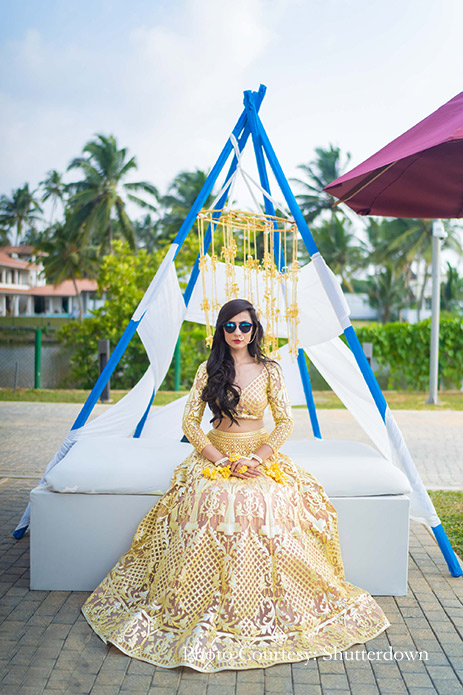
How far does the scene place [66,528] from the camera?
11.0ft

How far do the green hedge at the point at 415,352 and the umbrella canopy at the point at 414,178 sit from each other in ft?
26.1

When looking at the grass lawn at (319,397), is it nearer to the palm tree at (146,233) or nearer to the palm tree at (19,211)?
the palm tree at (146,233)

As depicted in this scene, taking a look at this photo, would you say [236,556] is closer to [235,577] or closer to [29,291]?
[235,577]

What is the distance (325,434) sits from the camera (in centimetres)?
802

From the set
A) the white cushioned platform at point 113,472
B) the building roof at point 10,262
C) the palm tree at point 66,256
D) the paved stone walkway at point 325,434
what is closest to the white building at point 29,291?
the building roof at point 10,262

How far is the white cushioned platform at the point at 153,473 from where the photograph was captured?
3.34m

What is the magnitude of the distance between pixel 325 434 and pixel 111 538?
5050mm

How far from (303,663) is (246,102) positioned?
335 centimetres

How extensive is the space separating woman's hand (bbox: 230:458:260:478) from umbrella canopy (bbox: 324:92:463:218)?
168cm

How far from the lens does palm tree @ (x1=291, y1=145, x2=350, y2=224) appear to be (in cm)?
2698

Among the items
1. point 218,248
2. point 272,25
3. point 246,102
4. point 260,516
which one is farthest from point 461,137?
point 218,248

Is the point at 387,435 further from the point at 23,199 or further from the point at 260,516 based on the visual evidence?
the point at 23,199

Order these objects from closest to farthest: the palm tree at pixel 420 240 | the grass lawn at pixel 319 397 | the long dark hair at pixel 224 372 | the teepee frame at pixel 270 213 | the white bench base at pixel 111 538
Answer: the long dark hair at pixel 224 372 < the white bench base at pixel 111 538 < the teepee frame at pixel 270 213 < the grass lawn at pixel 319 397 < the palm tree at pixel 420 240

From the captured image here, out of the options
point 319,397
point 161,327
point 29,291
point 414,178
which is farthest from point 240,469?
point 29,291
